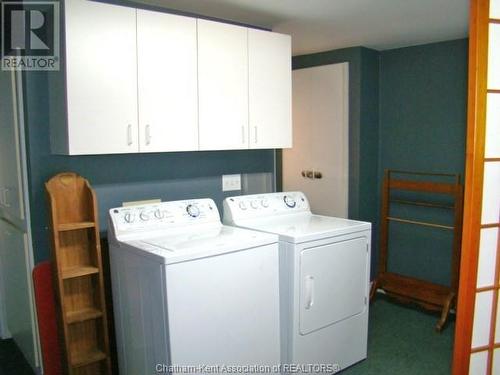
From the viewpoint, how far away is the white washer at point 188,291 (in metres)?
2.03

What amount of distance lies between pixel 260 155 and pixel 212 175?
1.43 feet

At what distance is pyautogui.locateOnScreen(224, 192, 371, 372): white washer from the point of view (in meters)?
2.40

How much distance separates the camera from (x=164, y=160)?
2.75 m

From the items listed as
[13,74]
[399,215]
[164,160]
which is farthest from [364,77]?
[13,74]

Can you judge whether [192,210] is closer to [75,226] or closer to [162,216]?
[162,216]

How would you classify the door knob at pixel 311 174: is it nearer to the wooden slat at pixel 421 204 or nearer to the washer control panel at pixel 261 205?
the wooden slat at pixel 421 204

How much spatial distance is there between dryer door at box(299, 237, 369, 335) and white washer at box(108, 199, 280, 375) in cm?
17

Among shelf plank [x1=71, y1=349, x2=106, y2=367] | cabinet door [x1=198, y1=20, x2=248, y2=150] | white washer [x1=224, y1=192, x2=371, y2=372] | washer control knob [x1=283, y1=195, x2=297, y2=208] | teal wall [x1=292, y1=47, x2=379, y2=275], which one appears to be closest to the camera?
shelf plank [x1=71, y1=349, x2=106, y2=367]

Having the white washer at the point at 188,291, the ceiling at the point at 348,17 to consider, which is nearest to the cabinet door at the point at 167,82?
the ceiling at the point at 348,17

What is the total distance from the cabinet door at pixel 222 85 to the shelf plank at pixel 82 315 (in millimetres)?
1050

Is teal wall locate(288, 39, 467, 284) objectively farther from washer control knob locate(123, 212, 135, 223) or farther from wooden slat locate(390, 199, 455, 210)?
washer control knob locate(123, 212, 135, 223)

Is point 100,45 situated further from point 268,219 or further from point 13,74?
point 268,219

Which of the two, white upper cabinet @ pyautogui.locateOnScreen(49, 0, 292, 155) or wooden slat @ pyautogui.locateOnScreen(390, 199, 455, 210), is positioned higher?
white upper cabinet @ pyautogui.locateOnScreen(49, 0, 292, 155)

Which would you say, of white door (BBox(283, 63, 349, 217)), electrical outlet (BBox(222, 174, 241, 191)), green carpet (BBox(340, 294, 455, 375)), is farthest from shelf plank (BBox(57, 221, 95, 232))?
white door (BBox(283, 63, 349, 217))
